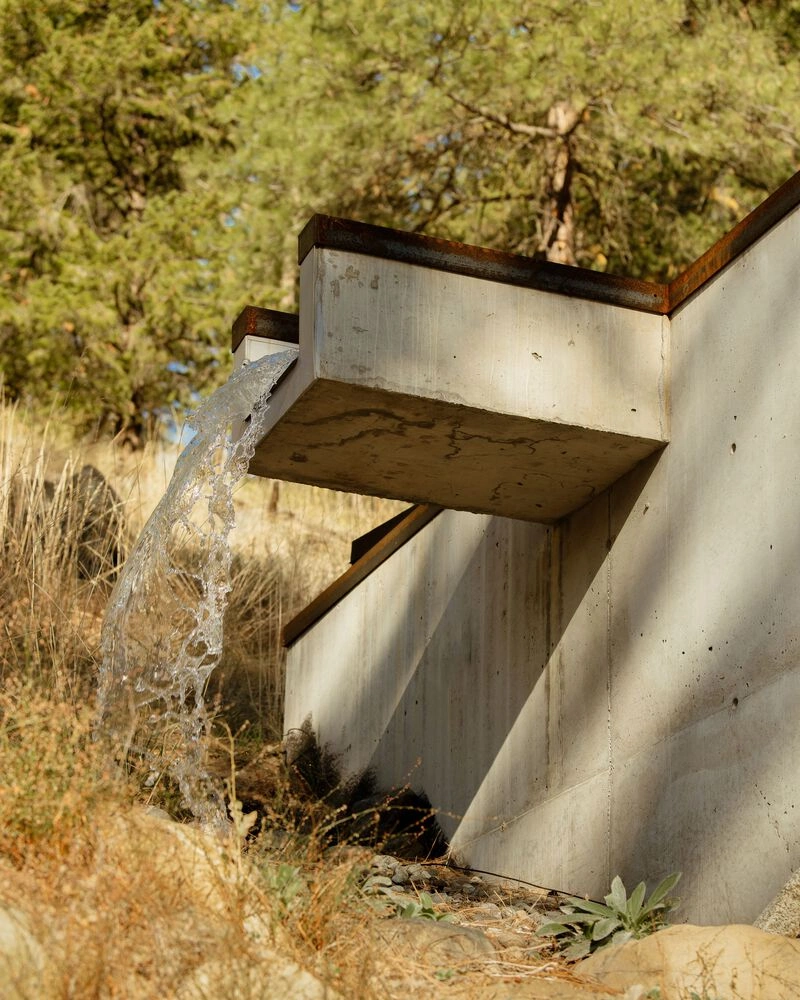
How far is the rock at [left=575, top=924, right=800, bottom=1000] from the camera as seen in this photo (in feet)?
10.6

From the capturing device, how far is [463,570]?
20.9 feet

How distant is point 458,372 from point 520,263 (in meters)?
0.47

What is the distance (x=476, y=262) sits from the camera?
457 cm

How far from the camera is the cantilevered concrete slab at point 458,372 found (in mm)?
4355

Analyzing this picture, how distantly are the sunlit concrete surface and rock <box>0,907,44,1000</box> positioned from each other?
1951 millimetres

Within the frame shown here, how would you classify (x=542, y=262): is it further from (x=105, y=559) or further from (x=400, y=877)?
(x=105, y=559)

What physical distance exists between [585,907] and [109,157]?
1564cm

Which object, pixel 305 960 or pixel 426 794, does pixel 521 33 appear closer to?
pixel 426 794

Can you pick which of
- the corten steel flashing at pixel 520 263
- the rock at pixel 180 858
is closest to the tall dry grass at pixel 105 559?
the rock at pixel 180 858

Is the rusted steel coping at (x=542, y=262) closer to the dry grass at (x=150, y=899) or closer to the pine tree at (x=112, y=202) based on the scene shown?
the dry grass at (x=150, y=899)

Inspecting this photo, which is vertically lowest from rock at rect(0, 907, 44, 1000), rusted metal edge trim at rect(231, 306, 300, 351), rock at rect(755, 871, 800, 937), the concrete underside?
rock at rect(755, 871, 800, 937)

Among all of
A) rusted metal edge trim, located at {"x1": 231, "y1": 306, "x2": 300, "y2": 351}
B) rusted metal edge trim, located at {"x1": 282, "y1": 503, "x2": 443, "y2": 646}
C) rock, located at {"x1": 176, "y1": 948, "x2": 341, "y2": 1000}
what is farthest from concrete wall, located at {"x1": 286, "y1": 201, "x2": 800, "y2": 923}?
rock, located at {"x1": 176, "y1": 948, "x2": 341, "y2": 1000}

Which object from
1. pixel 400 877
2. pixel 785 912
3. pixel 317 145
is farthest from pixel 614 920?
pixel 317 145

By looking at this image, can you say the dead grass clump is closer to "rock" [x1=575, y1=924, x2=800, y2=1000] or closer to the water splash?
the water splash
